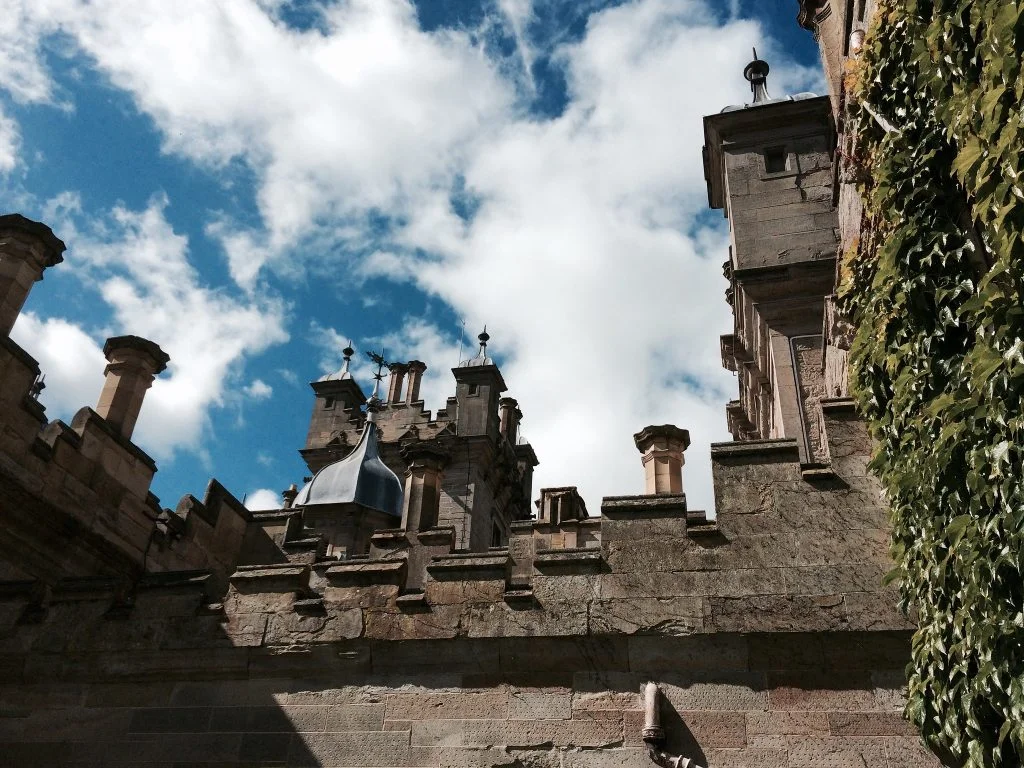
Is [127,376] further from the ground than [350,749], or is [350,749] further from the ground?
[127,376]

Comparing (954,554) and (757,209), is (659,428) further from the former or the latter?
(954,554)

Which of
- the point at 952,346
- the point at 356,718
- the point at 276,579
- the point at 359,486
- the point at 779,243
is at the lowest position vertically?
the point at 356,718

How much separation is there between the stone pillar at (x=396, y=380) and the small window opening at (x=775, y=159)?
65.4 ft

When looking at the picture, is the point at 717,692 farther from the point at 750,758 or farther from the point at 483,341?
the point at 483,341

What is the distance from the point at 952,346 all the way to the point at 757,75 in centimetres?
947

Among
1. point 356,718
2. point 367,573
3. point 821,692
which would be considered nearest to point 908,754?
point 821,692

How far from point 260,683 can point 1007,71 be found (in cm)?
609

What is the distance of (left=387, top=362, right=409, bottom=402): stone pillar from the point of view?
99.1ft

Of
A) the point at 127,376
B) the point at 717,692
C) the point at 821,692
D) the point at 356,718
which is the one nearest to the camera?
the point at 821,692

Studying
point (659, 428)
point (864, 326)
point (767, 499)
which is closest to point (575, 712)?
point (767, 499)

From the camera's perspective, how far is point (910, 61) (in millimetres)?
6012

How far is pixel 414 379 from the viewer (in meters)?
30.4

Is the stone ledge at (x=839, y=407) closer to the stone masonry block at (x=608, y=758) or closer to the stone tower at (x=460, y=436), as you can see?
the stone masonry block at (x=608, y=758)

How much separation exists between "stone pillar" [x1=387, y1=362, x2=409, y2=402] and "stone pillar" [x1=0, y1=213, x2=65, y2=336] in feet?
66.4
